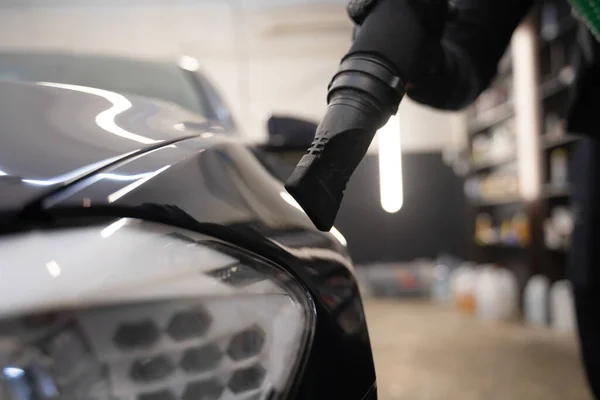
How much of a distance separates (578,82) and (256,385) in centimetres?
90

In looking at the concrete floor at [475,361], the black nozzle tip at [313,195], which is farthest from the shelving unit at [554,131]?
the black nozzle tip at [313,195]

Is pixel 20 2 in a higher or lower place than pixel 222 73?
higher

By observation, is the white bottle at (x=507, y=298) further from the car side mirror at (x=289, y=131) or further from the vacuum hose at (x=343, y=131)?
the vacuum hose at (x=343, y=131)

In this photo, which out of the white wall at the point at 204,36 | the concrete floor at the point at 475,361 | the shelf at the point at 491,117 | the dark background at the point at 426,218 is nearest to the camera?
the concrete floor at the point at 475,361

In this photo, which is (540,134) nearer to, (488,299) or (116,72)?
(488,299)

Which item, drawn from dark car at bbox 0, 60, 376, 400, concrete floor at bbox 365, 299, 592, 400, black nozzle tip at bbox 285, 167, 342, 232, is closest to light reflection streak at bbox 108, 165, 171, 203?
dark car at bbox 0, 60, 376, 400

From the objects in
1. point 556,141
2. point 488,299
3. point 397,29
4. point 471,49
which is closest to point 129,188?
point 397,29

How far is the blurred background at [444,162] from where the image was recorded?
2932 mm

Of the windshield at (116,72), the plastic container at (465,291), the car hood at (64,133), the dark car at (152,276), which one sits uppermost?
the windshield at (116,72)

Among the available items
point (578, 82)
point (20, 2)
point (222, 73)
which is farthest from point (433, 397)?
point (20, 2)

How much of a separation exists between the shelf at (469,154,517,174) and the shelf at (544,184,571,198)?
1.95 ft

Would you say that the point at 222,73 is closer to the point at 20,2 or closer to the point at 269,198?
the point at 20,2

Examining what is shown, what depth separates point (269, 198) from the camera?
A: 472mm

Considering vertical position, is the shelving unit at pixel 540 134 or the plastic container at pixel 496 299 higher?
the shelving unit at pixel 540 134
